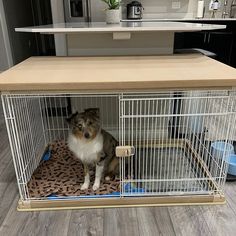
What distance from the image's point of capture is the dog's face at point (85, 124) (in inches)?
60.3

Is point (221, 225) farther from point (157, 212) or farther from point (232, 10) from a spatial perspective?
point (232, 10)

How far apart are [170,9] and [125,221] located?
138 inches

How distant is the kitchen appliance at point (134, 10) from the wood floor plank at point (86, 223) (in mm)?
2950

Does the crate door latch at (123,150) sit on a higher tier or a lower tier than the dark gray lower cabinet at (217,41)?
lower

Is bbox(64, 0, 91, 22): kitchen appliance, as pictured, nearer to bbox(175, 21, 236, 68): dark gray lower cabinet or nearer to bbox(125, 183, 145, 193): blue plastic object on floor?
bbox(175, 21, 236, 68): dark gray lower cabinet

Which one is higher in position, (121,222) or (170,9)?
(170,9)

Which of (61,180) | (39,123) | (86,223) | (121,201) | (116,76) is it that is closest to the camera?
(116,76)

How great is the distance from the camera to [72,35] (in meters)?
1.99

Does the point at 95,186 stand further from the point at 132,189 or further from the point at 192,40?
the point at 192,40

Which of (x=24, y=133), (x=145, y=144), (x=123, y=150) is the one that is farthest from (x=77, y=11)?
(x=123, y=150)

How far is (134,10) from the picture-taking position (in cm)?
361

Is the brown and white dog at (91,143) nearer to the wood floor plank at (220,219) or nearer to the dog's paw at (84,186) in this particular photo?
the dog's paw at (84,186)

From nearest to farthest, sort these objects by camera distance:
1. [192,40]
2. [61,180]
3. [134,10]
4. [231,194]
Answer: [231,194] → [61,180] → [192,40] → [134,10]

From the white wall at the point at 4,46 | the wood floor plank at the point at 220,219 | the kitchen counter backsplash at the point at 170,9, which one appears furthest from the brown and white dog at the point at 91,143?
the kitchen counter backsplash at the point at 170,9
